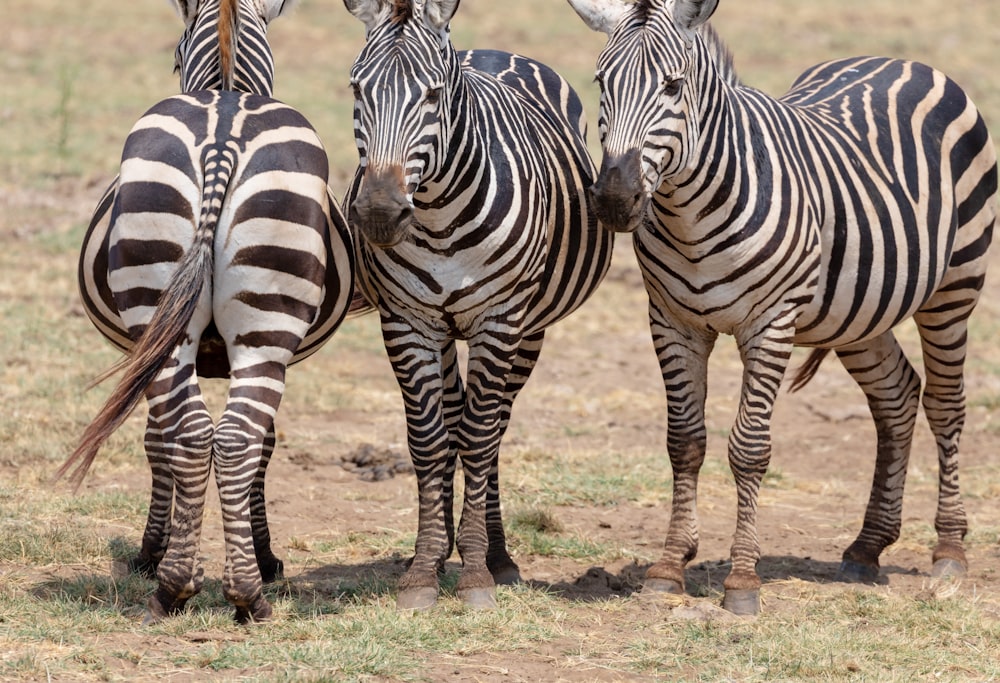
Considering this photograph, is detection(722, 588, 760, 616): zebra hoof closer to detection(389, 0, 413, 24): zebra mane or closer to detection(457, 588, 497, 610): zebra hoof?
detection(457, 588, 497, 610): zebra hoof

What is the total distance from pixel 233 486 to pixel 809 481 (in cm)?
441

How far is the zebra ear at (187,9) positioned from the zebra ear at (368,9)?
1395 mm

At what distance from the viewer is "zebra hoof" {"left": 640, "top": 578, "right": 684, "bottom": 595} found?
564 cm

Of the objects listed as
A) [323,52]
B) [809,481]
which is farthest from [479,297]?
[323,52]

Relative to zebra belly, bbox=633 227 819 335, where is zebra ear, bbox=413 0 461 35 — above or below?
above

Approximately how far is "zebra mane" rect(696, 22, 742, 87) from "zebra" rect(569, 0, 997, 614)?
1cm

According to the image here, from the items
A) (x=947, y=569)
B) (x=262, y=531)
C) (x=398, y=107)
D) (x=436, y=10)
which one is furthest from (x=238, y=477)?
(x=947, y=569)

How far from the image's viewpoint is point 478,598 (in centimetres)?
528

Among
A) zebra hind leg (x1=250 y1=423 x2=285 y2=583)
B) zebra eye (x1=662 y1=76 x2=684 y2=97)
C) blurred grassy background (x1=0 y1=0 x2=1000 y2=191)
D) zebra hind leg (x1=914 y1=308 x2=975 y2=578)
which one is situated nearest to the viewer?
zebra eye (x1=662 y1=76 x2=684 y2=97)

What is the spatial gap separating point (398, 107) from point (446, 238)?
1.99 ft

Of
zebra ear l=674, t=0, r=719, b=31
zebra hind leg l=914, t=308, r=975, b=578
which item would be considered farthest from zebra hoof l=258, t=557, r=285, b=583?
zebra hind leg l=914, t=308, r=975, b=578

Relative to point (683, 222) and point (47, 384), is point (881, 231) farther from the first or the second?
point (47, 384)

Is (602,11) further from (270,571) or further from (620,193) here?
(270,571)

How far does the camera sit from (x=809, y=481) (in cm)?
801
